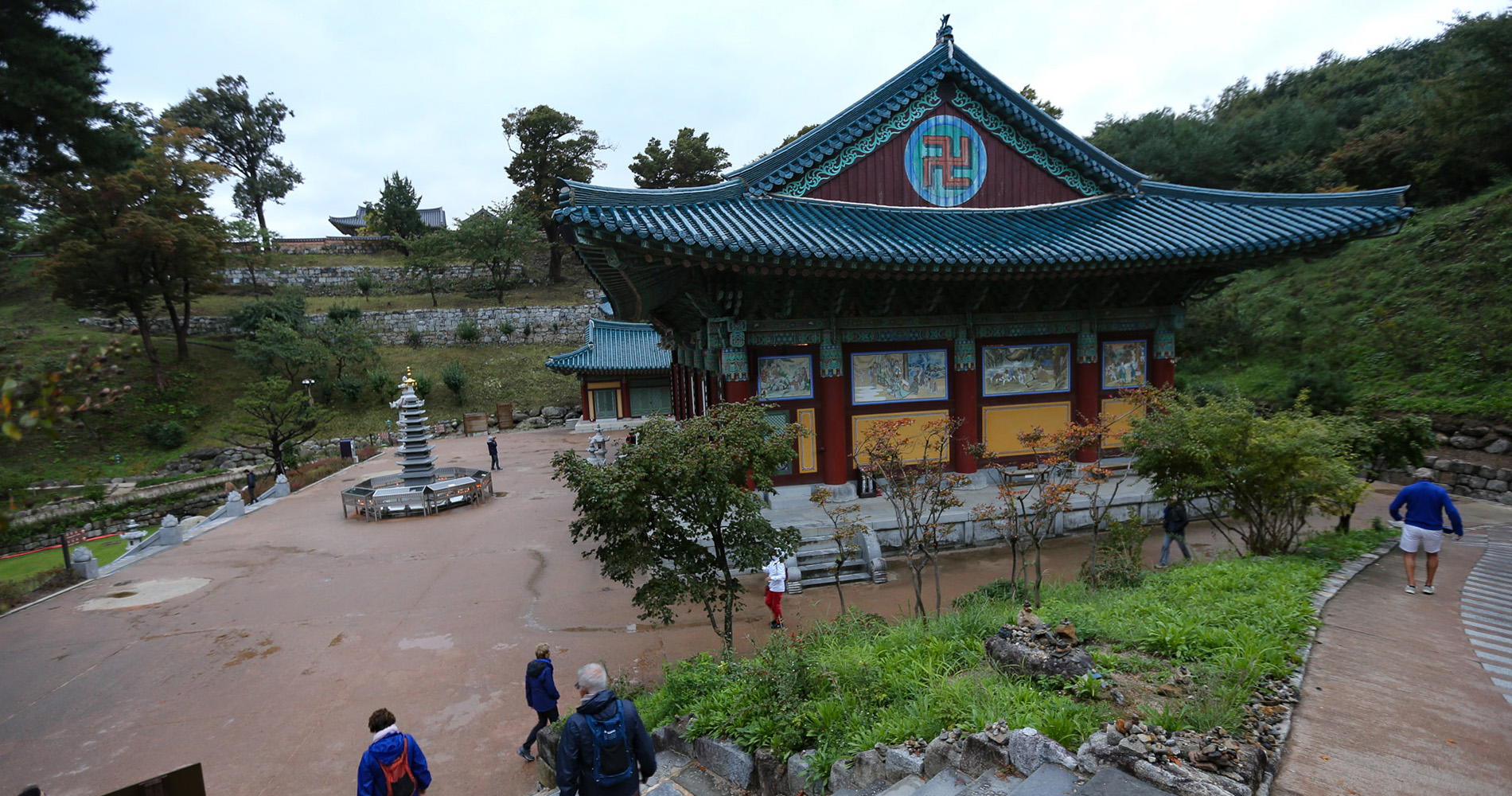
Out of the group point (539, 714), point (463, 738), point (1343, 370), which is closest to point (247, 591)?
point (463, 738)

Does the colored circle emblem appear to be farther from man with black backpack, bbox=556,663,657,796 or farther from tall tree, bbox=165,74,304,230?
tall tree, bbox=165,74,304,230

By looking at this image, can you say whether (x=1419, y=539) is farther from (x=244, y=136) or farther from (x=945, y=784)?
(x=244, y=136)

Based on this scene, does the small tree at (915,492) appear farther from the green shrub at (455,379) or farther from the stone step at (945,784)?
the green shrub at (455,379)

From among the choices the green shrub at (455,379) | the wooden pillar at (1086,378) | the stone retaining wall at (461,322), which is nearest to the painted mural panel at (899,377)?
the wooden pillar at (1086,378)

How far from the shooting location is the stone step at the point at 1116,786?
11.3 ft

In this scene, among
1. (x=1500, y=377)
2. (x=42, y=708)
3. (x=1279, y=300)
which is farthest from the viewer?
(x=1279, y=300)

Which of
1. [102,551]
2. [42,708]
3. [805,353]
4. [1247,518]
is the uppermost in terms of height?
[805,353]

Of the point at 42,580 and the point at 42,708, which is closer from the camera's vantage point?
Result: the point at 42,708

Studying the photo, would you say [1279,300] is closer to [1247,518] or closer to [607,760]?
[1247,518]

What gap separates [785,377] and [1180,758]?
1053 centimetres

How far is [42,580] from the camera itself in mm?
14203

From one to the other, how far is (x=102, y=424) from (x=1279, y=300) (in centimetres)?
5195

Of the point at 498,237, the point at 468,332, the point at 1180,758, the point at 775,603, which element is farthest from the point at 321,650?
the point at 498,237

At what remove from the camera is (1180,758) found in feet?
12.0
